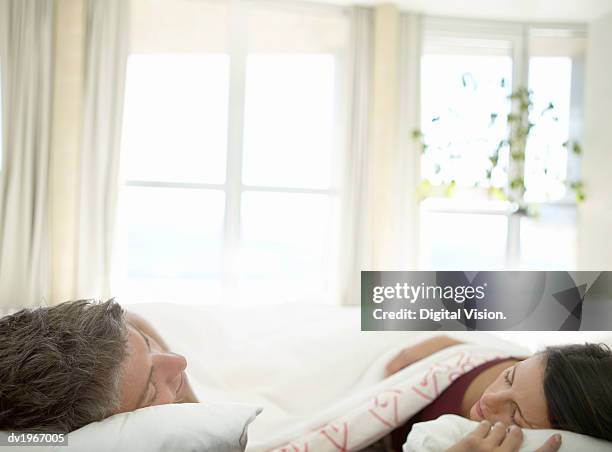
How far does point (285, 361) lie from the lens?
76 cm

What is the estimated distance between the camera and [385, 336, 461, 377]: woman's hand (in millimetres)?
777

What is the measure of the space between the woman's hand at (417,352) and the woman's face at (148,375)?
292 millimetres

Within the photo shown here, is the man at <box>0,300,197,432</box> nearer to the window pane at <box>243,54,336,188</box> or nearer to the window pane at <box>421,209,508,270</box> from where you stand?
the window pane at <box>421,209,508,270</box>

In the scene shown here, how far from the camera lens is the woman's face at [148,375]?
697 millimetres

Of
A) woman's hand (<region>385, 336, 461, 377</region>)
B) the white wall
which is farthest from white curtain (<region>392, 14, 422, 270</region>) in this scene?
woman's hand (<region>385, 336, 461, 377</region>)

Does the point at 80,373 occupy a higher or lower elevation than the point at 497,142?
lower

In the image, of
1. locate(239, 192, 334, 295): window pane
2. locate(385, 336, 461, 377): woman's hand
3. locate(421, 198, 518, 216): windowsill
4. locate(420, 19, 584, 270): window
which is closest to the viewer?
locate(385, 336, 461, 377): woman's hand

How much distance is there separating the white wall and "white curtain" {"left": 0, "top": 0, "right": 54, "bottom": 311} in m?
0.95

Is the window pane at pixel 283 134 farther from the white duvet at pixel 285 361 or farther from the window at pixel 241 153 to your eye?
the white duvet at pixel 285 361

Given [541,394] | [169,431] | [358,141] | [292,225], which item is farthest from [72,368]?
[292,225]

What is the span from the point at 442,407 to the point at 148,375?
0.40 m

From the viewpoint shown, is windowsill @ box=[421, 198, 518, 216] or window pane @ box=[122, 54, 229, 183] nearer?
windowsill @ box=[421, 198, 518, 216]

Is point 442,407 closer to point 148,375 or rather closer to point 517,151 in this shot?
point 148,375

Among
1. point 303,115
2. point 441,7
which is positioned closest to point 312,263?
point 303,115
